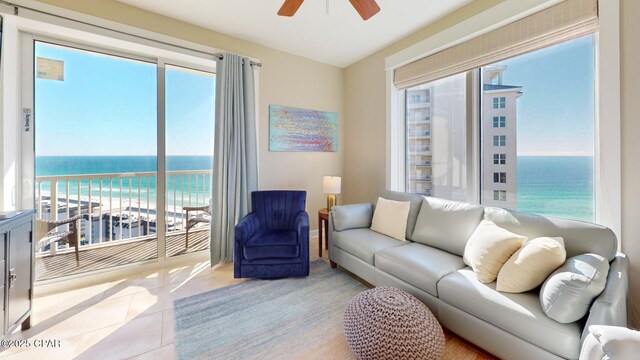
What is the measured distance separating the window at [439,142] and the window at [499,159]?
28 cm

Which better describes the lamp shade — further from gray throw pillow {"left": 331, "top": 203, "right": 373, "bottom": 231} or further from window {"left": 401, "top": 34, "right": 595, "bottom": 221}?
window {"left": 401, "top": 34, "right": 595, "bottom": 221}

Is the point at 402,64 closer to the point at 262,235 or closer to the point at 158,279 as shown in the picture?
the point at 262,235

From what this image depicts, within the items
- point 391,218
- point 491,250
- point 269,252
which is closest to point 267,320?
point 269,252

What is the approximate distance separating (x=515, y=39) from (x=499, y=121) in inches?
27.3

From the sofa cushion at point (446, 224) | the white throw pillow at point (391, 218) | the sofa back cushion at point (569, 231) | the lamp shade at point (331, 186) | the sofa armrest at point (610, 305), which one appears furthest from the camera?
the lamp shade at point (331, 186)

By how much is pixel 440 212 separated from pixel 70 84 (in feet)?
12.3

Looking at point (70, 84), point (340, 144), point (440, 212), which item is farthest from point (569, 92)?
point (70, 84)

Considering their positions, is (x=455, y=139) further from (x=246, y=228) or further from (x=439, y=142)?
(x=246, y=228)

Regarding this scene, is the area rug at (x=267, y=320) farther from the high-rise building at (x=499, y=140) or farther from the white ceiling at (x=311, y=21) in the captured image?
the white ceiling at (x=311, y=21)

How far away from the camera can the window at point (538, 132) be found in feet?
6.28

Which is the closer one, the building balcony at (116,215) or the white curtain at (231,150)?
the building balcony at (116,215)

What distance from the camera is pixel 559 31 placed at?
6.16 feet

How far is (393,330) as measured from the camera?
1.39 metres

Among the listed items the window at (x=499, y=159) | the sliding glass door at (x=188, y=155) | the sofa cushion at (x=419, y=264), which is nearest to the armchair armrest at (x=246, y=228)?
the sliding glass door at (x=188, y=155)
